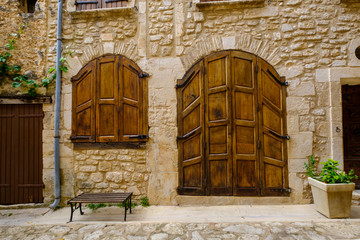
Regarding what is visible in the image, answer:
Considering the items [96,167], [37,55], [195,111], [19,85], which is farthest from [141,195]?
[37,55]

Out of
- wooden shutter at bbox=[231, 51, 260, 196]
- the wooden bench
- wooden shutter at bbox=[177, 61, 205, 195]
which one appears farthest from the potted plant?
the wooden bench

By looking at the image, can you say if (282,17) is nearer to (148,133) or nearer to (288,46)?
(288,46)

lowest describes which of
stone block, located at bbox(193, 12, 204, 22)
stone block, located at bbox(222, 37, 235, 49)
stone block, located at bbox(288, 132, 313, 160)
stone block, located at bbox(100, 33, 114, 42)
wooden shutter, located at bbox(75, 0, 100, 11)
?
stone block, located at bbox(288, 132, 313, 160)

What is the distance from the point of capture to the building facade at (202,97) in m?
3.66

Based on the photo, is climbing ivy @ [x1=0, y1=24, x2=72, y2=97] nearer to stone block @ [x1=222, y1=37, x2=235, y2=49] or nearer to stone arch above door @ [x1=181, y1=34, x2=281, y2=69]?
stone arch above door @ [x1=181, y1=34, x2=281, y2=69]

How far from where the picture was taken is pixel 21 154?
399 cm

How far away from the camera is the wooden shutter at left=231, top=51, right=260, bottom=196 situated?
3.66m

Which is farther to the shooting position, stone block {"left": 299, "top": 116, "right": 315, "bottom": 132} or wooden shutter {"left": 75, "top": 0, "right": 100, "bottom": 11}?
wooden shutter {"left": 75, "top": 0, "right": 100, "bottom": 11}

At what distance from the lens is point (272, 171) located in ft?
12.0

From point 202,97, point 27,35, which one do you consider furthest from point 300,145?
point 27,35

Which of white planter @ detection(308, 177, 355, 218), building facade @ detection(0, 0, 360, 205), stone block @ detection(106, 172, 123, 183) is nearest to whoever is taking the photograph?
white planter @ detection(308, 177, 355, 218)

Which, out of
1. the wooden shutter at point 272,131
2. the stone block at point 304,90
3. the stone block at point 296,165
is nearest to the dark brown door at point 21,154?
the wooden shutter at point 272,131

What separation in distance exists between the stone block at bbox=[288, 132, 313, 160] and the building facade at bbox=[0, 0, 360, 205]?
0.02 metres

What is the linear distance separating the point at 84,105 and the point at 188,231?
2.73m
